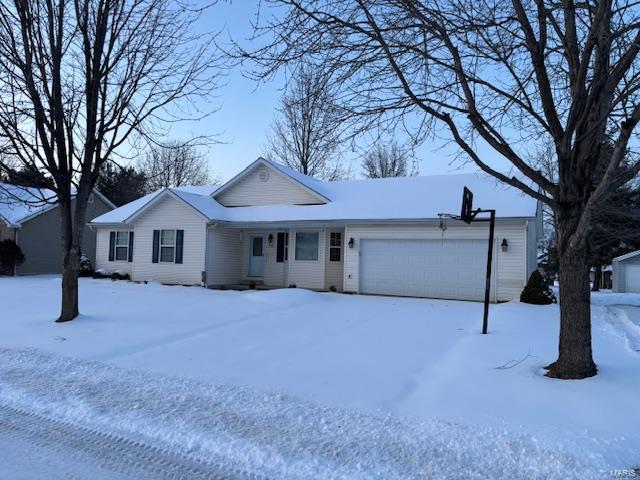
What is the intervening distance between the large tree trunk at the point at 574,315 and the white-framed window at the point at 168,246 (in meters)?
16.3

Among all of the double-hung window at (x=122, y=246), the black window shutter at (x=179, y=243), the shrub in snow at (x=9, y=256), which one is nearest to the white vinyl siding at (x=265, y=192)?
the black window shutter at (x=179, y=243)

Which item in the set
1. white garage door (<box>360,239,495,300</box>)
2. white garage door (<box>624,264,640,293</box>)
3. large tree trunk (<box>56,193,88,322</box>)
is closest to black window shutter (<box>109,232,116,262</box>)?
white garage door (<box>360,239,495,300</box>)

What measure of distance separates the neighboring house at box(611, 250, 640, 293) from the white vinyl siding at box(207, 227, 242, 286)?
21.7 metres

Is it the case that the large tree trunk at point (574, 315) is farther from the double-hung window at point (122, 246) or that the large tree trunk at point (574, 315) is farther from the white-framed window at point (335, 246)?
the double-hung window at point (122, 246)

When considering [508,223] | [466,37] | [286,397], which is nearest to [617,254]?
[508,223]

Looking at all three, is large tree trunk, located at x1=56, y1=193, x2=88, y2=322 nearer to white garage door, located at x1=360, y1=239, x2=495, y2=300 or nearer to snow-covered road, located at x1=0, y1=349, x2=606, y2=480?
snow-covered road, located at x1=0, y1=349, x2=606, y2=480

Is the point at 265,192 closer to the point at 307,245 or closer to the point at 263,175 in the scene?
the point at 263,175

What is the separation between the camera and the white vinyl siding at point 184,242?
1908 cm

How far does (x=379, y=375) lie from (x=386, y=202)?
1260 cm

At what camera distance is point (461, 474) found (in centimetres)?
372

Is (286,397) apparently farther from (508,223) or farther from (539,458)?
(508,223)

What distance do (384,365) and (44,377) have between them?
15.1 feet

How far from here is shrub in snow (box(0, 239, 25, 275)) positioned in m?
23.2

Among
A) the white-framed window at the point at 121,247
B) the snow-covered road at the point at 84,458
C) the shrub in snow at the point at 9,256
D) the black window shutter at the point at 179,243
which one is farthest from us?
the shrub in snow at the point at 9,256
